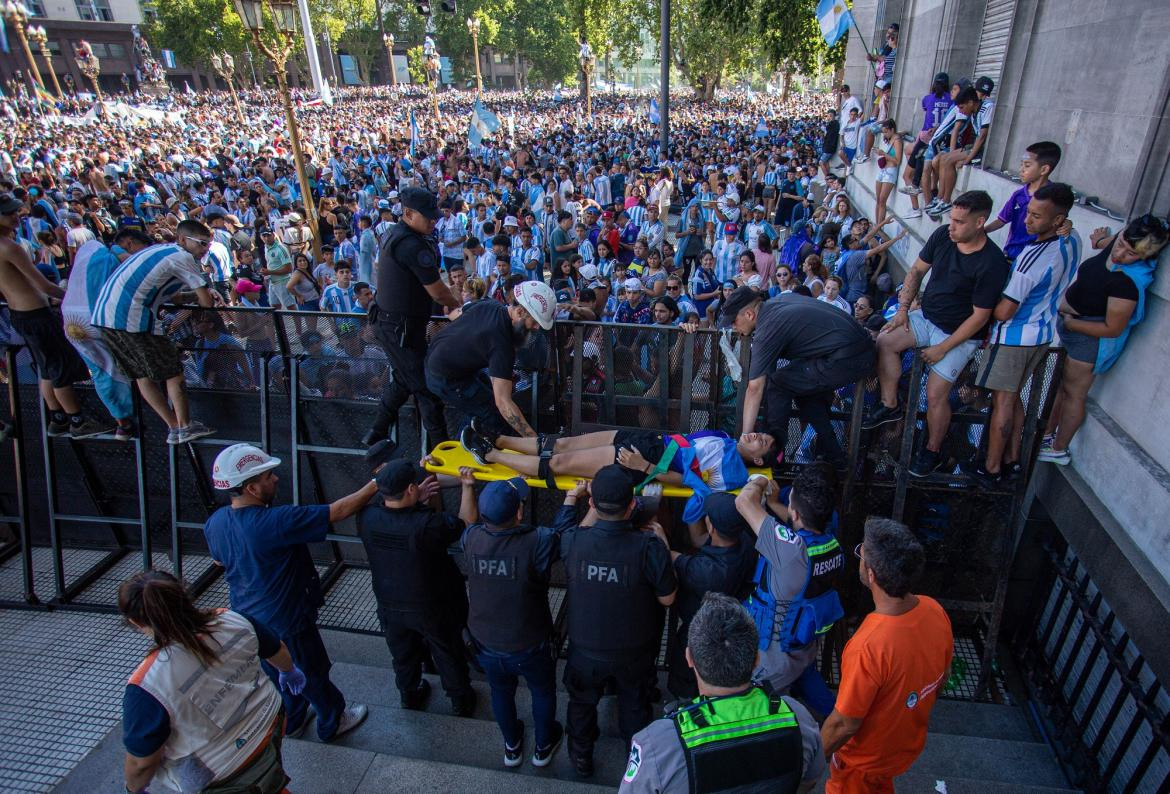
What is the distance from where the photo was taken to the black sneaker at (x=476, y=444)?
4508mm

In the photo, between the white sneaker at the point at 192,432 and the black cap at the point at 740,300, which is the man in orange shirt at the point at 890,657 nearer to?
the black cap at the point at 740,300

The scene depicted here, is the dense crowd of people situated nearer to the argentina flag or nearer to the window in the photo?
the argentina flag

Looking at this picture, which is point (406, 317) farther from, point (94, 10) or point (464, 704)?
point (94, 10)

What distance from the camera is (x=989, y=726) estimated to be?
14.7 feet

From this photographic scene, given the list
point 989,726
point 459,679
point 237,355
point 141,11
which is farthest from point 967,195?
point 141,11

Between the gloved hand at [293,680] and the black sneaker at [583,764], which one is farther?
the black sneaker at [583,764]

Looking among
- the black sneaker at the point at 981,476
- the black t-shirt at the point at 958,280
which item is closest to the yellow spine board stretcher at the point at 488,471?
the black sneaker at the point at 981,476

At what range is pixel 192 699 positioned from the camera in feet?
8.27

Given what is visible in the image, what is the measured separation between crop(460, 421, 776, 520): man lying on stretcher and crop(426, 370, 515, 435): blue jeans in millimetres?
94

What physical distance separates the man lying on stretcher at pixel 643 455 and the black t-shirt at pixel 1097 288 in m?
2.10

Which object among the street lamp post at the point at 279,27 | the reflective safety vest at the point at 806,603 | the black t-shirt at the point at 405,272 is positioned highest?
the street lamp post at the point at 279,27

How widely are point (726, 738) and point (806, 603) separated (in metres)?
1.42

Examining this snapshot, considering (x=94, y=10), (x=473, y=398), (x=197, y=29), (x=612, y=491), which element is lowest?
(x=473, y=398)

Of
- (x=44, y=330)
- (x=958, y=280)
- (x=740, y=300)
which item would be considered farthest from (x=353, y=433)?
(x=958, y=280)
